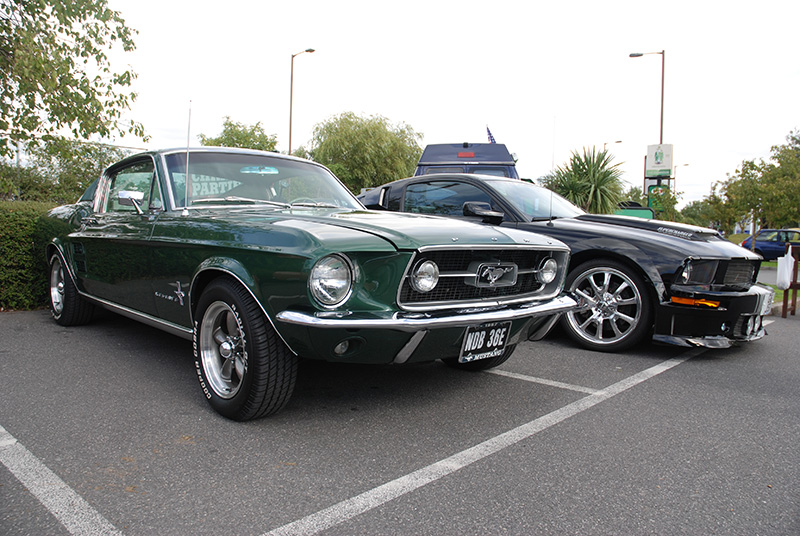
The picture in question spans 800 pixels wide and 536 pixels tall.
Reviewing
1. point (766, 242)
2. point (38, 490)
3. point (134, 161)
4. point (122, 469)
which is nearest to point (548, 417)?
point (122, 469)

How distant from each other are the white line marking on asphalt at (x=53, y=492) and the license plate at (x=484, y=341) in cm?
170

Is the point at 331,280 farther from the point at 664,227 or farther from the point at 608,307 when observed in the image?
the point at 664,227

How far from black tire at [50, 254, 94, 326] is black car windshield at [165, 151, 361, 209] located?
6.60 feet

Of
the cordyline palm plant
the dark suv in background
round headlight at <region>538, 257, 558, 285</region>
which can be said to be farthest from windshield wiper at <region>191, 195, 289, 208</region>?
the cordyline palm plant

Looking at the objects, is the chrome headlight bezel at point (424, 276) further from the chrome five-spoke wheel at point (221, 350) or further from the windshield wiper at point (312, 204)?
the windshield wiper at point (312, 204)

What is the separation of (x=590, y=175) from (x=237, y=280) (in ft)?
41.1

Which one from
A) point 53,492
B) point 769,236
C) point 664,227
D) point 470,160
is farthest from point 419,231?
point 769,236

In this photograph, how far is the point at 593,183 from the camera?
1405 cm

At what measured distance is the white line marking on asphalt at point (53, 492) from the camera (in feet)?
6.70

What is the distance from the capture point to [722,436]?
3035 mm

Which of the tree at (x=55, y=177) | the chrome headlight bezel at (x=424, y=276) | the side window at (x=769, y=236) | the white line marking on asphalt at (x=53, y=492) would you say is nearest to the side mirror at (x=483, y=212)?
the chrome headlight bezel at (x=424, y=276)

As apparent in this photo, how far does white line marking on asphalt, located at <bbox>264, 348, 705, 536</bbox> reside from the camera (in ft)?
6.86

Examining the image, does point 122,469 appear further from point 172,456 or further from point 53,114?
point 53,114

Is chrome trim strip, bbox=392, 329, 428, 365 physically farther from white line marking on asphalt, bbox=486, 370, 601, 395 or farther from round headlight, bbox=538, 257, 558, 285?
white line marking on asphalt, bbox=486, 370, 601, 395
